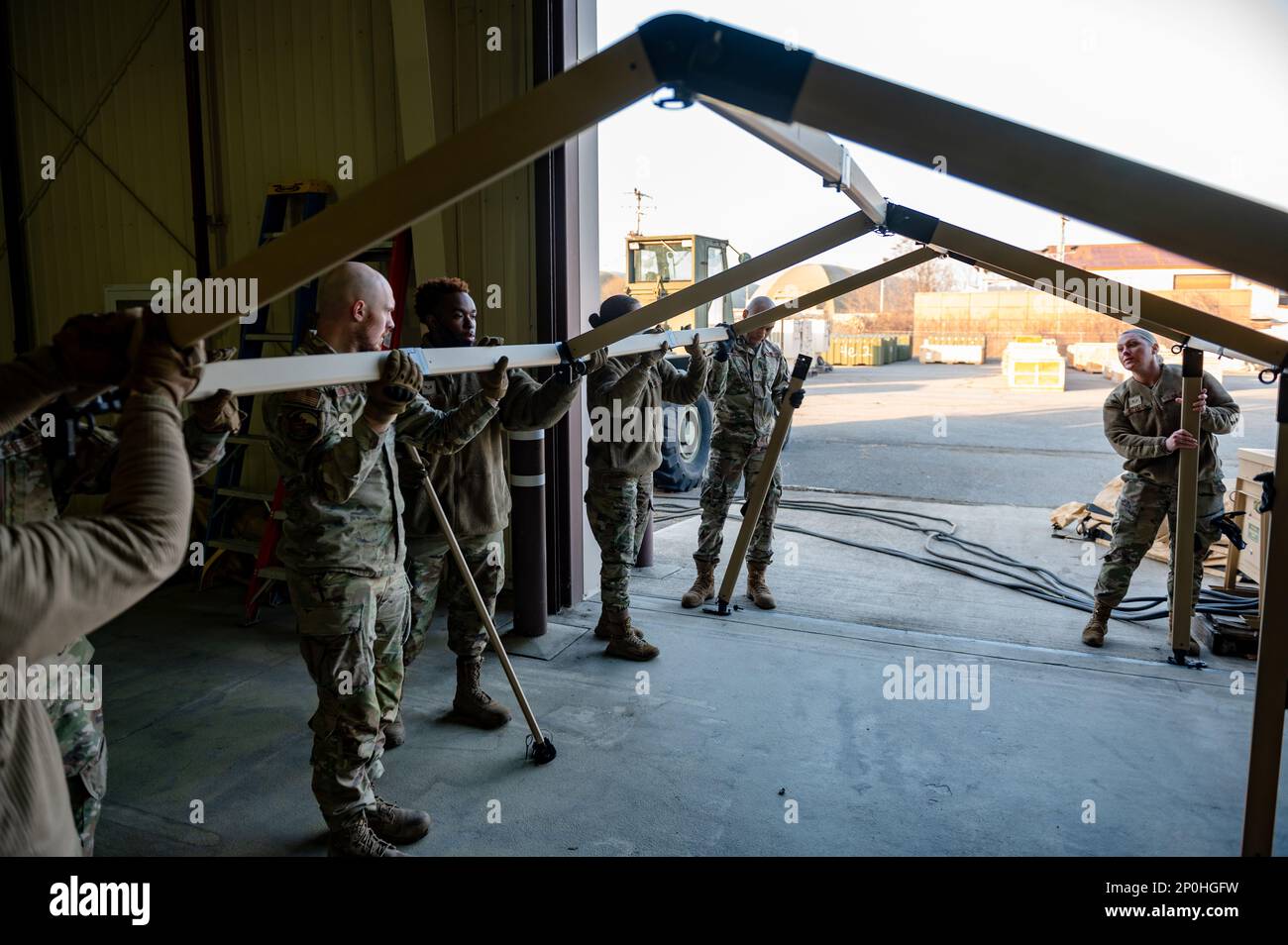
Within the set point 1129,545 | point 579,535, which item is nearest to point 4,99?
point 579,535

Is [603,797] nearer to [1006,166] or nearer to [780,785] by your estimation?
[780,785]

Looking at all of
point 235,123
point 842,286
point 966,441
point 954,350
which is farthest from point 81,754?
point 954,350

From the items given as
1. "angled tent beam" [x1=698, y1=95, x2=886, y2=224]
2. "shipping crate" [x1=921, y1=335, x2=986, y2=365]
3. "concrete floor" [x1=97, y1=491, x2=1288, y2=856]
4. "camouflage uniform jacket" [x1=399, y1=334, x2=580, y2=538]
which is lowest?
"concrete floor" [x1=97, y1=491, x2=1288, y2=856]

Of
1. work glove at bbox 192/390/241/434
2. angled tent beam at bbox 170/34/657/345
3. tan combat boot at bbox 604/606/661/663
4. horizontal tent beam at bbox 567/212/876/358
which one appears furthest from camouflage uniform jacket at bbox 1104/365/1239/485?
work glove at bbox 192/390/241/434

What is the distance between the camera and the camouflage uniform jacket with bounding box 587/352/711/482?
4828 mm

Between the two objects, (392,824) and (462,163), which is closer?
(462,163)

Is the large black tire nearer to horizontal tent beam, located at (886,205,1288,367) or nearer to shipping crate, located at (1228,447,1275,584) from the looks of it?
shipping crate, located at (1228,447,1275,584)

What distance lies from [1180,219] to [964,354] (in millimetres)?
31229

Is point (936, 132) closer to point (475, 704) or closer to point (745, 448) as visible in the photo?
point (475, 704)

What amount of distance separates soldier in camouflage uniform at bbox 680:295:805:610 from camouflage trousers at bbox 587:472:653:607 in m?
1.03

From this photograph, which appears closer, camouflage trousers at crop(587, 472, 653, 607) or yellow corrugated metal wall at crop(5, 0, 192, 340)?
camouflage trousers at crop(587, 472, 653, 607)

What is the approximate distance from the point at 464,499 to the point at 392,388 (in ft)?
4.53

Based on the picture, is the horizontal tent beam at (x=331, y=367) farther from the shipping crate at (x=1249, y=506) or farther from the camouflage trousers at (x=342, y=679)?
the shipping crate at (x=1249, y=506)

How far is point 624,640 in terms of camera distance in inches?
194
